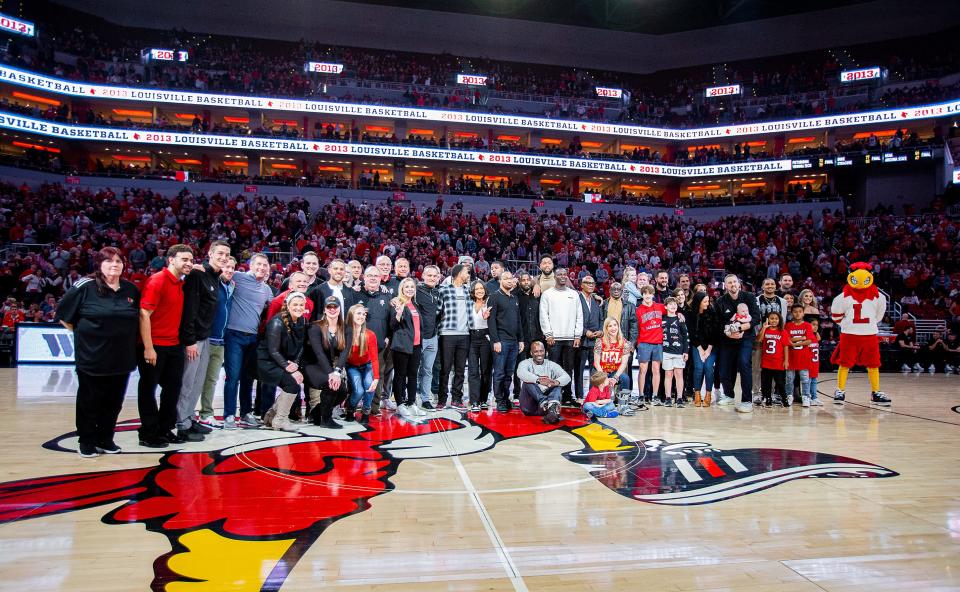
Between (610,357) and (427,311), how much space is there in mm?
2792

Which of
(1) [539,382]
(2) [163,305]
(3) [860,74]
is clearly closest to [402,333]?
(1) [539,382]

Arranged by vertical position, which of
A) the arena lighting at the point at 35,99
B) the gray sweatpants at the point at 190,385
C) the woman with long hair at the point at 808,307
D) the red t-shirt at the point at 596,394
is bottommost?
the red t-shirt at the point at 596,394

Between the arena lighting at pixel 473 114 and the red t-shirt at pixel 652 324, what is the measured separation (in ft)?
Result: 91.8

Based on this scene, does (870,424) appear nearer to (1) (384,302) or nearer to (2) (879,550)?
(2) (879,550)

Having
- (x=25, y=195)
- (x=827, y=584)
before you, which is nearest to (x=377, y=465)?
(x=827, y=584)

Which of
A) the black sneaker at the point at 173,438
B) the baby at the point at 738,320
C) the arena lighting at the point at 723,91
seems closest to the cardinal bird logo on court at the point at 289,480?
the black sneaker at the point at 173,438

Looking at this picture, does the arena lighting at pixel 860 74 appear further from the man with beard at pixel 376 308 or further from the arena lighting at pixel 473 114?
the man with beard at pixel 376 308

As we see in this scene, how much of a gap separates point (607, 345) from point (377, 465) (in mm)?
4191

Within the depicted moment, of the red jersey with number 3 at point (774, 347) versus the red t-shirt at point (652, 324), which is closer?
the red t-shirt at point (652, 324)

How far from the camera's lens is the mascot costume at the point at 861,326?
30.0ft

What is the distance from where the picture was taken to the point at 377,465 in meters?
5.16

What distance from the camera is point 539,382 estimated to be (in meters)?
7.48

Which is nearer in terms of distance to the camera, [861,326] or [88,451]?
[88,451]

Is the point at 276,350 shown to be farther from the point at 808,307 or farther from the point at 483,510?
the point at 808,307
